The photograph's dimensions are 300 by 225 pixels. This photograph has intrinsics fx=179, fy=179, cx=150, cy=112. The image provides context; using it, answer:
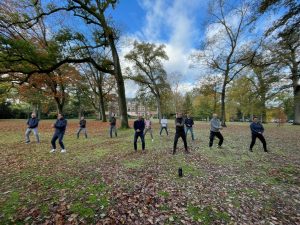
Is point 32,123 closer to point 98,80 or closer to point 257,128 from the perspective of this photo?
point 257,128

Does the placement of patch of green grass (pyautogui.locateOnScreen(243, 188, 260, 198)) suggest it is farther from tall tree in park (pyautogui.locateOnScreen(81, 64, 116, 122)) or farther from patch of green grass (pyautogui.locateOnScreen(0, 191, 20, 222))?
tall tree in park (pyautogui.locateOnScreen(81, 64, 116, 122))

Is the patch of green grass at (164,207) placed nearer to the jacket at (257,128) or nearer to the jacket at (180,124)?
the jacket at (180,124)

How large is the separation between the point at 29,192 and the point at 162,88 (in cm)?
2984

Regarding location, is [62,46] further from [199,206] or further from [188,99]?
[188,99]

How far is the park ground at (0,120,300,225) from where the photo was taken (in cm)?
385

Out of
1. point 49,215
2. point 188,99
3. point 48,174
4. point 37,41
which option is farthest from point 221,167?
point 188,99

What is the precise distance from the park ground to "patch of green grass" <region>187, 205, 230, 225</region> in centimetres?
2

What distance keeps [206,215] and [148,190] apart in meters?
1.69

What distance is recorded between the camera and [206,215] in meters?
3.93

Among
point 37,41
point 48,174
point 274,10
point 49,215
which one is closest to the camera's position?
point 49,215

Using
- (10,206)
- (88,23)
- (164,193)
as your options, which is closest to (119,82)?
(88,23)

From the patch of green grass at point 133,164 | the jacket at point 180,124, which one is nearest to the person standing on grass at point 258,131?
the jacket at point 180,124

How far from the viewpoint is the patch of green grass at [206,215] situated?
12.3 feet

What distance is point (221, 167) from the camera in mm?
7105
